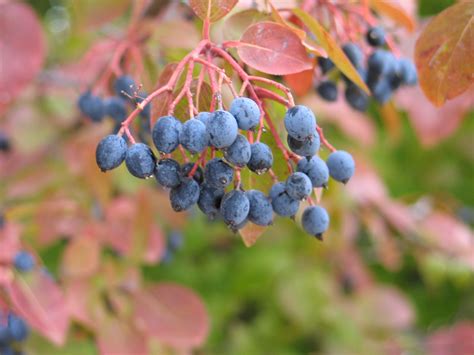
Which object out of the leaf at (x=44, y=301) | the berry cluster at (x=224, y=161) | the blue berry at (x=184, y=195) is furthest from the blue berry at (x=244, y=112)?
the leaf at (x=44, y=301)

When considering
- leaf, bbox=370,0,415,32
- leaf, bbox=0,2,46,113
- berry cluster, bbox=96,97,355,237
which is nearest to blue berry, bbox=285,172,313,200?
berry cluster, bbox=96,97,355,237

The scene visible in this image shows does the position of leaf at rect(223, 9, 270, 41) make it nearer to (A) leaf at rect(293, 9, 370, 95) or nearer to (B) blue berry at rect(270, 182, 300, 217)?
(A) leaf at rect(293, 9, 370, 95)

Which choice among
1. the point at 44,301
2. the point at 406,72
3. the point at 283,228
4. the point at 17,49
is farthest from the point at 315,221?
the point at 283,228

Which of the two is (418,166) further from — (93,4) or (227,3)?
(227,3)

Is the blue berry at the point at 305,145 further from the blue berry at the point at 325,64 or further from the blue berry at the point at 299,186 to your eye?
the blue berry at the point at 325,64

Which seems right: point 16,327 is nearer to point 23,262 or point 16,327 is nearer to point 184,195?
point 23,262

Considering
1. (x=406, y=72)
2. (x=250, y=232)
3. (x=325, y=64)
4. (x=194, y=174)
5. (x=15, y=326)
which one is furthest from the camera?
(x=15, y=326)
